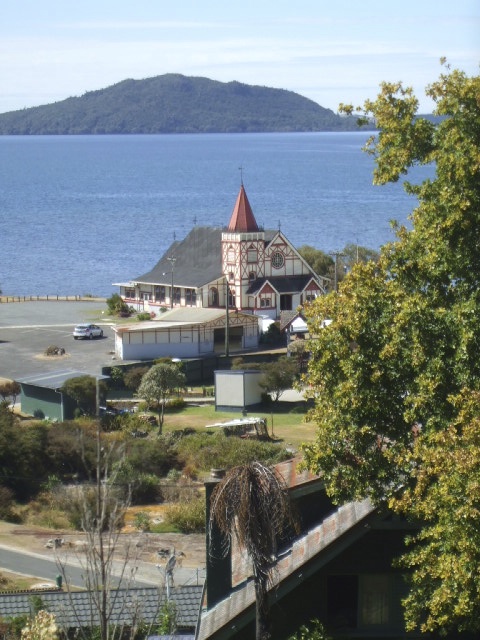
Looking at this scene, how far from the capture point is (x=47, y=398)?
40.1 m

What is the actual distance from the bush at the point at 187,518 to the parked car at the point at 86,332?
100.0 feet

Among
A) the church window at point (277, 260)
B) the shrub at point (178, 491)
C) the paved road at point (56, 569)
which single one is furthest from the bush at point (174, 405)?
the church window at point (277, 260)

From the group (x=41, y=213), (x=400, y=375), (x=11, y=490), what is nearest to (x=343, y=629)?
(x=400, y=375)

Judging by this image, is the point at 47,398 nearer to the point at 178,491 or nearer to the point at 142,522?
the point at 178,491

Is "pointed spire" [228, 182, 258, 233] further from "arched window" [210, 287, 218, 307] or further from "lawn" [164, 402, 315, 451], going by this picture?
"lawn" [164, 402, 315, 451]

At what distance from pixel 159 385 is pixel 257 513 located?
29.7 meters

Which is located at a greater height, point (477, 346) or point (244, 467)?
point (477, 346)

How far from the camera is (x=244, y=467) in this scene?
11.5 metres

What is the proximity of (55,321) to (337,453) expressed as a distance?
165 ft

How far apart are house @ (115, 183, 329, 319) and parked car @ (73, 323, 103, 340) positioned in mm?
7046

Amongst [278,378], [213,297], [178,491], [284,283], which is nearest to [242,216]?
[284,283]

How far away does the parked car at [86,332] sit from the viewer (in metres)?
56.3

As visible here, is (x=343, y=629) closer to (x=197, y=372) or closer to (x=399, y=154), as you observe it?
(x=399, y=154)

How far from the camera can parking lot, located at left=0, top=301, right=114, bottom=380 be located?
162ft
